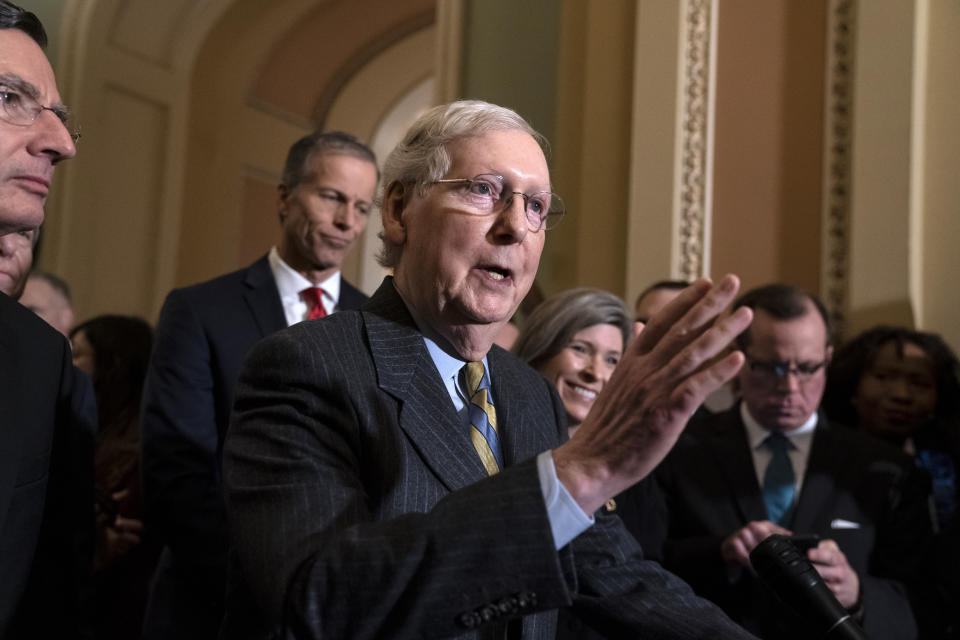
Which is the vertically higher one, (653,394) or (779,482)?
(653,394)

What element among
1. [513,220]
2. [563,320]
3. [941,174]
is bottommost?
[563,320]

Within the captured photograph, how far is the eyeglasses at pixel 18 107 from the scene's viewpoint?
5.47 ft

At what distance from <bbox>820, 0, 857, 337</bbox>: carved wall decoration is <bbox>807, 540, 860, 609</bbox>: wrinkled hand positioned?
1546 millimetres

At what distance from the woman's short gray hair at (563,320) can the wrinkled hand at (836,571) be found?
767 mm

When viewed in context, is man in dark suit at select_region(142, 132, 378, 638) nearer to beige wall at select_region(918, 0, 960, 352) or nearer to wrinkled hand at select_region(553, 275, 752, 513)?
wrinkled hand at select_region(553, 275, 752, 513)

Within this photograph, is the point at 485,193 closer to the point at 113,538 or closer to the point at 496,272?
the point at 496,272

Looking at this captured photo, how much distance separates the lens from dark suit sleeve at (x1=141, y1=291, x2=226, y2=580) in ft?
7.63

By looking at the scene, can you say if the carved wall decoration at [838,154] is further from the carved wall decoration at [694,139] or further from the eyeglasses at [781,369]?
the eyeglasses at [781,369]

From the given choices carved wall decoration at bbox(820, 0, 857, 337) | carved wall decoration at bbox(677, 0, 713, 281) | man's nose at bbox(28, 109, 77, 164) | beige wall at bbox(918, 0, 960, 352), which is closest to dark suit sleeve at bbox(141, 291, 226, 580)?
man's nose at bbox(28, 109, 77, 164)

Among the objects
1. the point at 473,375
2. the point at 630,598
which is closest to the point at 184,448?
the point at 473,375

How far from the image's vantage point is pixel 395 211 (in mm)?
1688

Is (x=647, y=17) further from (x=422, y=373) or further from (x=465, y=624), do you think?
(x=465, y=624)

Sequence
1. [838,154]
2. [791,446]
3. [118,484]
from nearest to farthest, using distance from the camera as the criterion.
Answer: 1. [791,446]
2. [118,484]
3. [838,154]

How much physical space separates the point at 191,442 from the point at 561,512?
1.42 meters
